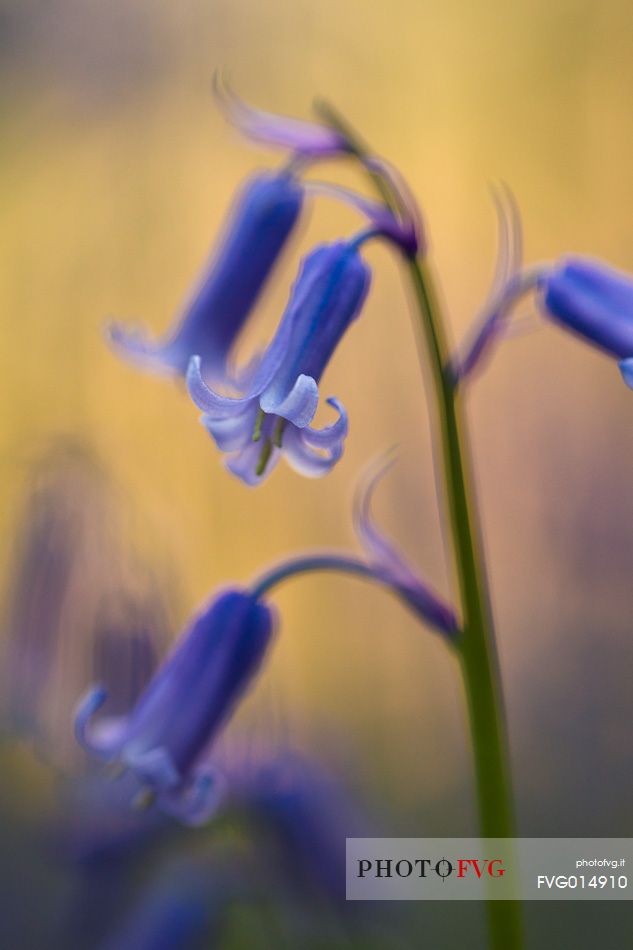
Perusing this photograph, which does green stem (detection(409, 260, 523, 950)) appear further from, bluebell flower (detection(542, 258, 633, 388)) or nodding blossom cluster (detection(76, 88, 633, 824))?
bluebell flower (detection(542, 258, 633, 388))

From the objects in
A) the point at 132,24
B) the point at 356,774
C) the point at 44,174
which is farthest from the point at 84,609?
the point at 132,24

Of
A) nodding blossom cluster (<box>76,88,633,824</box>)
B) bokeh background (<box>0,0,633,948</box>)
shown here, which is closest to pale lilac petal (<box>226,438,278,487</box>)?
nodding blossom cluster (<box>76,88,633,824</box>)

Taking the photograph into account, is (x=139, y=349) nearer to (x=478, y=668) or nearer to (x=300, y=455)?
(x=300, y=455)

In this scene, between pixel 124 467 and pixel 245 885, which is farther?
pixel 124 467

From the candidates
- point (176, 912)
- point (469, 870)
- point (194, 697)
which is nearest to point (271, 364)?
point (194, 697)

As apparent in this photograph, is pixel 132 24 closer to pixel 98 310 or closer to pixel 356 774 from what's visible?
pixel 98 310
